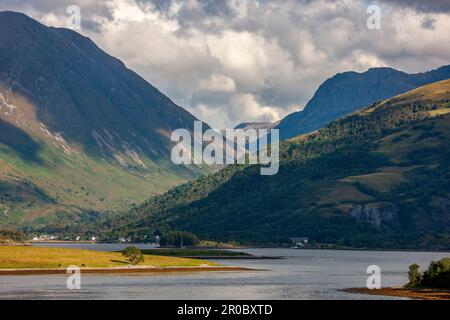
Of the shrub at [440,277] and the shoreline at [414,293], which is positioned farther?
the shrub at [440,277]

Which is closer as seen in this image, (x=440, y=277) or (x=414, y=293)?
(x=414, y=293)

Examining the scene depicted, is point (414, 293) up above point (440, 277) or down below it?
below

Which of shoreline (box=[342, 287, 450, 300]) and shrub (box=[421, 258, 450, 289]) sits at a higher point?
shrub (box=[421, 258, 450, 289])

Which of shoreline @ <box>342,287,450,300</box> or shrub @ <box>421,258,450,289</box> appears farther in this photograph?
shrub @ <box>421,258,450,289</box>

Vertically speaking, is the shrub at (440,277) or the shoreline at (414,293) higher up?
the shrub at (440,277)
